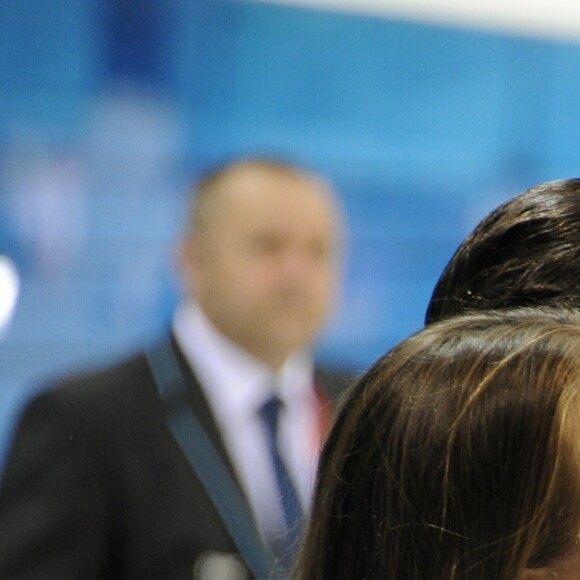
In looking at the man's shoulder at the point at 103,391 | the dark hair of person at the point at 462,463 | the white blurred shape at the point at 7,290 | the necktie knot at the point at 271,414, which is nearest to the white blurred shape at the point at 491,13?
the white blurred shape at the point at 7,290

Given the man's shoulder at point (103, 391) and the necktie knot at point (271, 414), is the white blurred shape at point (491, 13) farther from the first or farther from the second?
the man's shoulder at point (103, 391)

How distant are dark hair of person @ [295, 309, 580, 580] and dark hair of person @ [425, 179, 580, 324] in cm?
11

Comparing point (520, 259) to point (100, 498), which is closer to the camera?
point (520, 259)

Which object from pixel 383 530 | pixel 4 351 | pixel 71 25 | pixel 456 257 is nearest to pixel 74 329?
pixel 4 351

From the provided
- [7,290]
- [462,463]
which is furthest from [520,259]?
[7,290]

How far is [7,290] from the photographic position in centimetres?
261

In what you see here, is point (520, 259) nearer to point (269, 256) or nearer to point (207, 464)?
point (207, 464)

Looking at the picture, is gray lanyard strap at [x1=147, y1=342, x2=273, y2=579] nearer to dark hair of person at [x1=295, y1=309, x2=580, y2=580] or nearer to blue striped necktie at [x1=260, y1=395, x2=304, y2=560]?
blue striped necktie at [x1=260, y1=395, x2=304, y2=560]

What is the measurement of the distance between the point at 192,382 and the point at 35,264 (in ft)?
2.94

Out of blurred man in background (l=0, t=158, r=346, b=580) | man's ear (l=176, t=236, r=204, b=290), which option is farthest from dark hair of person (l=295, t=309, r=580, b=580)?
man's ear (l=176, t=236, r=204, b=290)

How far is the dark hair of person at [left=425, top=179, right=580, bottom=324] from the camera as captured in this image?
0.94 meters

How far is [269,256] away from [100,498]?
28.3 inches

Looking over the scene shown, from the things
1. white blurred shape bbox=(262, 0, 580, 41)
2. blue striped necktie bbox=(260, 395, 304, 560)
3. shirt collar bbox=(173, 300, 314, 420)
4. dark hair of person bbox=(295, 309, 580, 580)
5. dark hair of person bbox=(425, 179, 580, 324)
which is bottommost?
blue striped necktie bbox=(260, 395, 304, 560)

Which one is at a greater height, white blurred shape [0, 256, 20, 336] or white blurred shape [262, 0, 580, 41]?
white blurred shape [262, 0, 580, 41]
